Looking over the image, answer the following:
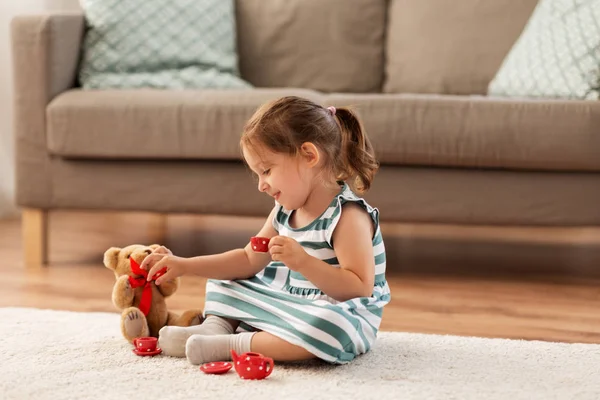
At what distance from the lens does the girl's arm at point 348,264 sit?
1.48 metres

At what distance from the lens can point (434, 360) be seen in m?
1.56

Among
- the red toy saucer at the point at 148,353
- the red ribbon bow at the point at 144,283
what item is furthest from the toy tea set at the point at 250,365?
the red ribbon bow at the point at 144,283

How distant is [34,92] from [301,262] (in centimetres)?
126

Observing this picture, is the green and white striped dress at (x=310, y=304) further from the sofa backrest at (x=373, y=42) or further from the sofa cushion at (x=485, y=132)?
the sofa backrest at (x=373, y=42)

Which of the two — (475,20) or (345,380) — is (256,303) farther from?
(475,20)

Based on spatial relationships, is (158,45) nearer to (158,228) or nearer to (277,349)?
(158,228)

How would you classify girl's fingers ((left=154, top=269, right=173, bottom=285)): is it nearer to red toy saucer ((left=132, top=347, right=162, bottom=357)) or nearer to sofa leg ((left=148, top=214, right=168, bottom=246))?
red toy saucer ((left=132, top=347, right=162, bottom=357))

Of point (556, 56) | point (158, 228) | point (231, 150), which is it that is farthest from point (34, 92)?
point (556, 56)

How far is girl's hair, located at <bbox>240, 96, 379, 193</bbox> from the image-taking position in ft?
4.96

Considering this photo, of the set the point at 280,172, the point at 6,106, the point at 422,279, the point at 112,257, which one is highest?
the point at 280,172

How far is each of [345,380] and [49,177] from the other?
51.1 inches

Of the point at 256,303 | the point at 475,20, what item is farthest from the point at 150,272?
the point at 475,20

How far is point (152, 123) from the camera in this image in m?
2.33

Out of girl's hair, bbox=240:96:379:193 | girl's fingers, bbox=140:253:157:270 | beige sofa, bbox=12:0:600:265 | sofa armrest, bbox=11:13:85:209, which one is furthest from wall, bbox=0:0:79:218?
girl's hair, bbox=240:96:379:193
